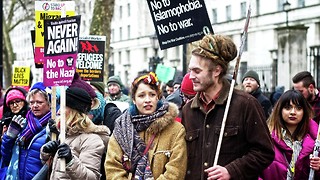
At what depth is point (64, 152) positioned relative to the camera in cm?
543

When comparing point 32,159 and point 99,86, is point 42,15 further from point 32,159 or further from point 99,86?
point 32,159

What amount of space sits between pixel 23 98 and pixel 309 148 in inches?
142

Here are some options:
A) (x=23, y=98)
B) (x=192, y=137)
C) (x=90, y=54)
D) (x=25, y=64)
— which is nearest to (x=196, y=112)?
(x=192, y=137)

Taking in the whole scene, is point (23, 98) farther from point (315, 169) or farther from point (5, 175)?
point (315, 169)

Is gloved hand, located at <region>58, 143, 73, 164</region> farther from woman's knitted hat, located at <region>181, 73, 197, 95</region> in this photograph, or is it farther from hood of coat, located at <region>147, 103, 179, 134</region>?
woman's knitted hat, located at <region>181, 73, 197, 95</region>

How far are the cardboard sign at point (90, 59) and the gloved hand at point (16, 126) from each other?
2.75m

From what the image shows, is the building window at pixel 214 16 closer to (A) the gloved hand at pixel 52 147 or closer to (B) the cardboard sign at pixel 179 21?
(B) the cardboard sign at pixel 179 21

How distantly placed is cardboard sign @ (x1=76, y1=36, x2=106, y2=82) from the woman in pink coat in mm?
4316

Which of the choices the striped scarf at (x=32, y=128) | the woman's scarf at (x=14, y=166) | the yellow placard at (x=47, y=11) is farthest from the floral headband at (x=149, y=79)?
the yellow placard at (x=47, y=11)

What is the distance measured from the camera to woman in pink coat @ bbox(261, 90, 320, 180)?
5.64 m

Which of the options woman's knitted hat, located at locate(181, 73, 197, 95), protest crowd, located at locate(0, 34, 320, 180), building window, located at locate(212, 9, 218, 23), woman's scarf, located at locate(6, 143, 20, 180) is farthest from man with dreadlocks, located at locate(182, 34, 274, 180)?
building window, located at locate(212, 9, 218, 23)

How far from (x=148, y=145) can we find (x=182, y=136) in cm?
28

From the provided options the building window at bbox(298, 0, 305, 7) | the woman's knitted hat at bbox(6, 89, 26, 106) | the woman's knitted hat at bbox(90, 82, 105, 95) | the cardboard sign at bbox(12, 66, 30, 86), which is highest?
the building window at bbox(298, 0, 305, 7)

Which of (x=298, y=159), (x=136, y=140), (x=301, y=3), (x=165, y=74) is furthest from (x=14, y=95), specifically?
(x=301, y=3)
